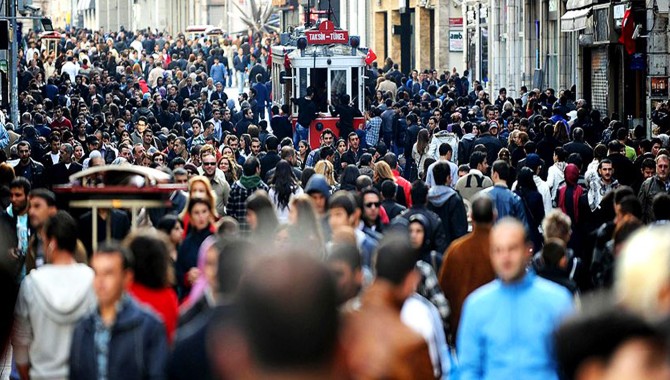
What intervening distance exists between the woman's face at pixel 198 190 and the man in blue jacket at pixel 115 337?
14.8 feet

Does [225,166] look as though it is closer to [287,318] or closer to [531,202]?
[531,202]

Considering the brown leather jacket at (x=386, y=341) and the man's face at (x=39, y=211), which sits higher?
the man's face at (x=39, y=211)

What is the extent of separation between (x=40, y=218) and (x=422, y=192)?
312 centimetres

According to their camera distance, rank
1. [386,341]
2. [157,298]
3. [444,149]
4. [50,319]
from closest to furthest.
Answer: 1. [386,341]
2. [157,298]
3. [50,319]
4. [444,149]

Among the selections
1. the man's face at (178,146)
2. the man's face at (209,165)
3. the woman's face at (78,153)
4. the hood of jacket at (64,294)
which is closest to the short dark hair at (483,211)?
the hood of jacket at (64,294)

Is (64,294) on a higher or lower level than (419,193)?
lower

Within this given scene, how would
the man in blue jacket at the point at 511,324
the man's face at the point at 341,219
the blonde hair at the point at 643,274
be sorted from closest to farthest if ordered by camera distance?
1. the blonde hair at the point at 643,274
2. the man in blue jacket at the point at 511,324
3. the man's face at the point at 341,219

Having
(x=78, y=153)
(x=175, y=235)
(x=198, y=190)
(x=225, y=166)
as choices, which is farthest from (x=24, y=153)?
(x=175, y=235)

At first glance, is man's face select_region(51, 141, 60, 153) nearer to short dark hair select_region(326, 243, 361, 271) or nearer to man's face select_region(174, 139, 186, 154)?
man's face select_region(174, 139, 186, 154)

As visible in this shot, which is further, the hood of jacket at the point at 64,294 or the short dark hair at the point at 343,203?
the short dark hair at the point at 343,203

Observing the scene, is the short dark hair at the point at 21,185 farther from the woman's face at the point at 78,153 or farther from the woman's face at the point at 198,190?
the woman's face at the point at 78,153

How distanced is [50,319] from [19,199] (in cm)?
468

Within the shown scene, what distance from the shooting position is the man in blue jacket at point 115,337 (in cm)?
711

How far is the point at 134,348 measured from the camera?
711 centimetres
